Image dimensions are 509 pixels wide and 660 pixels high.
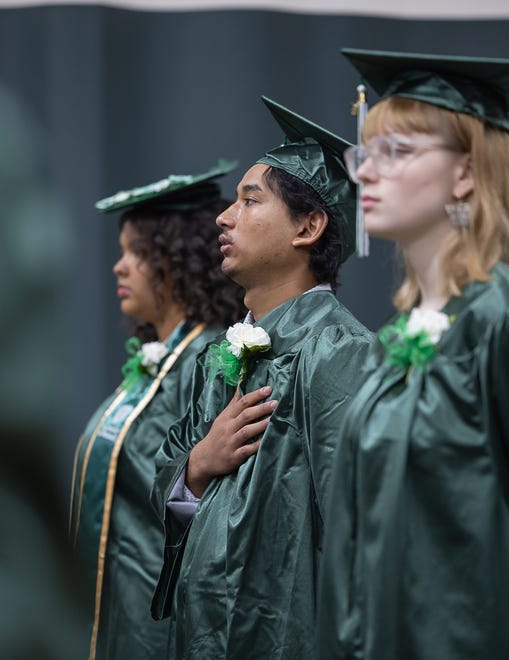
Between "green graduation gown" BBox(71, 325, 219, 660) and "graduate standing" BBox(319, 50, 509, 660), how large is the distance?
148 cm

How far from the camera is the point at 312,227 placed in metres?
2.36

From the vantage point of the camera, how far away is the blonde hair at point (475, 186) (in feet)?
5.22

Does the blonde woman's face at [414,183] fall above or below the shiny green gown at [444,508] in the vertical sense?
above

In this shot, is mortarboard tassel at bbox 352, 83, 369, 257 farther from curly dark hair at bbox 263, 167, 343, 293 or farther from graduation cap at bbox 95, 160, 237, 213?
graduation cap at bbox 95, 160, 237, 213

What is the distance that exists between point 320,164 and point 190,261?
1.07 metres

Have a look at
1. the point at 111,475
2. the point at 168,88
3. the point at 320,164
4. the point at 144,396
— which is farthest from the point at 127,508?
the point at 168,88

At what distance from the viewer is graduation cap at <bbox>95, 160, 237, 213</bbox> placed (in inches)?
132

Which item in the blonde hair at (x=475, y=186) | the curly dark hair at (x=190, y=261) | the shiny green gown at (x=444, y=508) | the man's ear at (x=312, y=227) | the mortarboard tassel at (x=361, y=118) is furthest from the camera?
the curly dark hair at (x=190, y=261)

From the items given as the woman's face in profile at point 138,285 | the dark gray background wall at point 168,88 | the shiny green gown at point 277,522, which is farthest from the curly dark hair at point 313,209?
the dark gray background wall at point 168,88

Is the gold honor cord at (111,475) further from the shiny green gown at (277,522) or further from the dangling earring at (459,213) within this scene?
the dangling earring at (459,213)

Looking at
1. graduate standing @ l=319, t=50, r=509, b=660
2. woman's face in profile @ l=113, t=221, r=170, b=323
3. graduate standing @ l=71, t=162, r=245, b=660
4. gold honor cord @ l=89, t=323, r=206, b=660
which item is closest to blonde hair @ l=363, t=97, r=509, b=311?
graduate standing @ l=319, t=50, r=509, b=660

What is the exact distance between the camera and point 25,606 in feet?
1.95

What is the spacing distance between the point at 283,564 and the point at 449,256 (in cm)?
74

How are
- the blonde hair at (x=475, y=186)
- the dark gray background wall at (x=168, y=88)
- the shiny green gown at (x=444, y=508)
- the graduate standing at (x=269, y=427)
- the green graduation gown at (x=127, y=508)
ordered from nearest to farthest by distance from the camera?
the shiny green gown at (x=444, y=508) < the blonde hair at (x=475, y=186) < the graduate standing at (x=269, y=427) < the green graduation gown at (x=127, y=508) < the dark gray background wall at (x=168, y=88)
